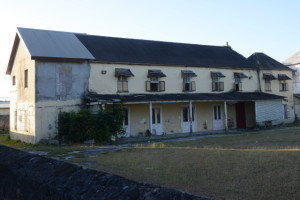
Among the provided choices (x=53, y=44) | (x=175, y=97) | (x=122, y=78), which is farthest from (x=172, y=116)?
(x=53, y=44)

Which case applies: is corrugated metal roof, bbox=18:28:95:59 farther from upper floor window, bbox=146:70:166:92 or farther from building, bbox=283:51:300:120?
building, bbox=283:51:300:120

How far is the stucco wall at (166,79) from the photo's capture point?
19906mm

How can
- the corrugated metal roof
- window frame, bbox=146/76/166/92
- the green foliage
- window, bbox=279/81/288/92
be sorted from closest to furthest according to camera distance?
the green foliage < the corrugated metal roof < window frame, bbox=146/76/166/92 < window, bbox=279/81/288/92

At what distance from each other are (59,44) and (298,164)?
16880mm

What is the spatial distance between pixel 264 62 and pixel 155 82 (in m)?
13.4

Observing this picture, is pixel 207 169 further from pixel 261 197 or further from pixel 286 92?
pixel 286 92

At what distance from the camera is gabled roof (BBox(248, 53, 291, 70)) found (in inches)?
1119

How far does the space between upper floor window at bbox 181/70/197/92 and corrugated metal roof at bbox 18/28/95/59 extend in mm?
7708

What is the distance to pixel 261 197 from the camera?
528 centimetres

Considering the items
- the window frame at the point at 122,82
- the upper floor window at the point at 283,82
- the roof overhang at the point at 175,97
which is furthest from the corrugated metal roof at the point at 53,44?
the upper floor window at the point at 283,82

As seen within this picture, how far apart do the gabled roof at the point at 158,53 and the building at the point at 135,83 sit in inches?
3.1

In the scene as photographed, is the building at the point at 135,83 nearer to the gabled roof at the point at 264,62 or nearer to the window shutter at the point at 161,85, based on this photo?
the window shutter at the point at 161,85

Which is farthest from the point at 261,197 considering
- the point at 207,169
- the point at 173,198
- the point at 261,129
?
the point at 261,129

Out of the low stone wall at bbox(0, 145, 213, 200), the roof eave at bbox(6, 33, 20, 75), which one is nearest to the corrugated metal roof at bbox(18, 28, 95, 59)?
the roof eave at bbox(6, 33, 20, 75)
